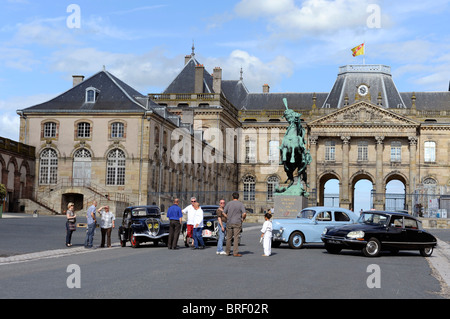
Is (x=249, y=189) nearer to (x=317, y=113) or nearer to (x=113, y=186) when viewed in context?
(x=317, y=113)

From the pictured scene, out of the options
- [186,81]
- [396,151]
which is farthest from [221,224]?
[396,151]

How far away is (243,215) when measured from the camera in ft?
60.6

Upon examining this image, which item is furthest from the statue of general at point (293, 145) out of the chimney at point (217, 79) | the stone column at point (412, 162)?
the stone column at point (412, 162)

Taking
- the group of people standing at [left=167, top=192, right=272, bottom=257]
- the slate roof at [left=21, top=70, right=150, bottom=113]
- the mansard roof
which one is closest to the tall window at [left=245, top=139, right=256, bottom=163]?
the mansard roof

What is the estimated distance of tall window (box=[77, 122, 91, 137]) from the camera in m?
54.6

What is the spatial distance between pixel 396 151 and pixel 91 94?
4114 centimetres

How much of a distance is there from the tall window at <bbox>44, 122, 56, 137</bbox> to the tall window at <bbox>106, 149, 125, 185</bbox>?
5.29 metres

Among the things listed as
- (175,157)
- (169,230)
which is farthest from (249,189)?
(169,230)

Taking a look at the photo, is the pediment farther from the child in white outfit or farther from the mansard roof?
the child in white outfit

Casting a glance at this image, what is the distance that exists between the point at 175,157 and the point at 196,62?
26281mm

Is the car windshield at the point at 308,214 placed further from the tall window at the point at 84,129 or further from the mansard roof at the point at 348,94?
the mansard roof at the point at 348,94

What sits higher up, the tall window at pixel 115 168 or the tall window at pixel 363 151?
the tall window at pixel 363 151

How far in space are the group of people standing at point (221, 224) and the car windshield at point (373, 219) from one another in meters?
3.18

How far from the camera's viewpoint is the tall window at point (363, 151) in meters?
81.8
